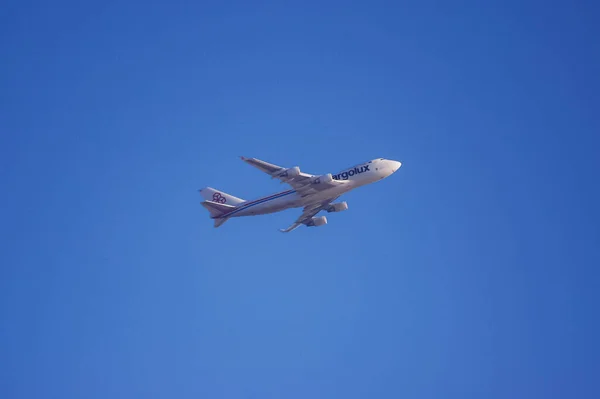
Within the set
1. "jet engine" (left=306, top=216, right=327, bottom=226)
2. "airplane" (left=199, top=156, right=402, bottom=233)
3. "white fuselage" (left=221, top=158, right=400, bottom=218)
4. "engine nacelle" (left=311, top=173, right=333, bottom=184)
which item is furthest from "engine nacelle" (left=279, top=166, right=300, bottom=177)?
"jet engine" (left=306, top=216, right=327, bottom=226)

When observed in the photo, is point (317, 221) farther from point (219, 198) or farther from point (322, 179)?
point (219, 198)

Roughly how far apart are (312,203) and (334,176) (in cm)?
478

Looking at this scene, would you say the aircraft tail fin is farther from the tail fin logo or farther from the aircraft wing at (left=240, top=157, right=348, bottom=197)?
the aircraft wing at (left=240, top=157, right=348, bottom=197)

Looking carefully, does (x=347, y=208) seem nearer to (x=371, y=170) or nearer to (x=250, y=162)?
(x=371, y=170)

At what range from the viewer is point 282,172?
80375 mm

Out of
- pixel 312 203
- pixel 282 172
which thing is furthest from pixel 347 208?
pixel 282 172

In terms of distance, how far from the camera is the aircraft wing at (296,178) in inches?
3124

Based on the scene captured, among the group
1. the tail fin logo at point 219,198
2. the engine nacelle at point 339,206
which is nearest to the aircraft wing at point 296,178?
the engine nacelle at point 339,206

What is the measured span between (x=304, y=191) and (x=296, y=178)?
3.00 m

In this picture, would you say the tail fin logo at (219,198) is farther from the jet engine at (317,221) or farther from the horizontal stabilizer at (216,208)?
the jet engine at (317,221)

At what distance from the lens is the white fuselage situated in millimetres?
84500

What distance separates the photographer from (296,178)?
3194 inches

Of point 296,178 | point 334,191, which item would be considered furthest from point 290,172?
point 334,191

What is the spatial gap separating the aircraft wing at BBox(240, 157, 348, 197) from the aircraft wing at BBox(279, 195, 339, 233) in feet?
14.9
